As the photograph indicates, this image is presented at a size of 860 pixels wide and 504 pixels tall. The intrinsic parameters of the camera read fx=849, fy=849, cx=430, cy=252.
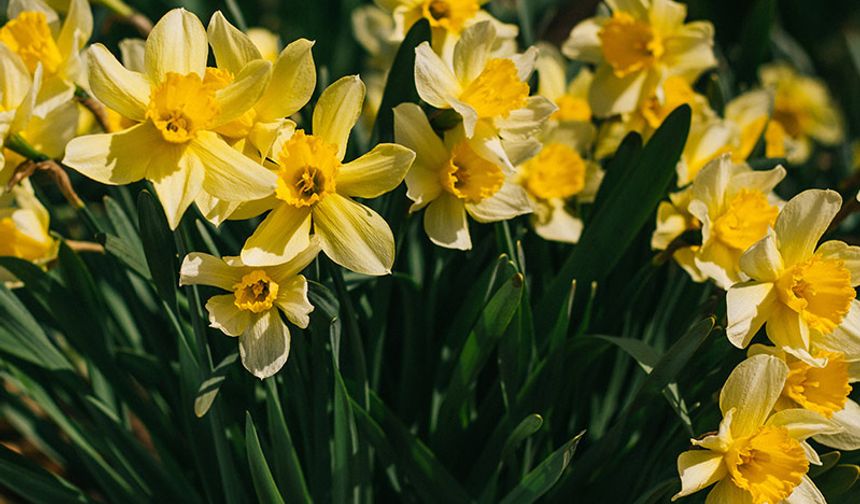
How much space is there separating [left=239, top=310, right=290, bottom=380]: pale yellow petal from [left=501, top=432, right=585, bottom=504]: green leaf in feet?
1.08

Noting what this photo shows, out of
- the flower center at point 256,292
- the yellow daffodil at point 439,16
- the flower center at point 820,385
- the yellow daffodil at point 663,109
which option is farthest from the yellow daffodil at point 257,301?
the yellow daffodil at point 663,109

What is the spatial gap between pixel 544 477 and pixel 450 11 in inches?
26.7

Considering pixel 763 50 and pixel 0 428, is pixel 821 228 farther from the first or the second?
pixel 0 428

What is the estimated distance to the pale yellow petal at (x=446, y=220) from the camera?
1092 mm

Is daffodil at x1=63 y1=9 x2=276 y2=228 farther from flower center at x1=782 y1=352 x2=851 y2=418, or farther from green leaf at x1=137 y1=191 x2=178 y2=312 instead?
flower center at x1=782 y1=352 x2=851 y2=418

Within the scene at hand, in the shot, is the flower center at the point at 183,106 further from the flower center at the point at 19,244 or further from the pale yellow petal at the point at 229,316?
the flower center at the point at 19,244

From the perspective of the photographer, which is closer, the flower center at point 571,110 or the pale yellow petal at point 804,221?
the pale yellow petal at point 804,221

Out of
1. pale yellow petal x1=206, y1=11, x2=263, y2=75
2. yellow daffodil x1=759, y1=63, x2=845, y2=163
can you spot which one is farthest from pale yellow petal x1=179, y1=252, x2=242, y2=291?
yellow daffodil x1=759, y1=63, x2=845, y2=163

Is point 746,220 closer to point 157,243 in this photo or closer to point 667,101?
point 667,101

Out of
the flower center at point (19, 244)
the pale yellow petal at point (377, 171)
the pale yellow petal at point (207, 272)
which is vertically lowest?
the flower center at point (19, 244)

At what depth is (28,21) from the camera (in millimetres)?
1168

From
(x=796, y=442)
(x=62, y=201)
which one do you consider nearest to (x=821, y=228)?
(x=796, y=442)

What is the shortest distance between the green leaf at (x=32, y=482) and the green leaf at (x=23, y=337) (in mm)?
133

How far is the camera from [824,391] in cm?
103
